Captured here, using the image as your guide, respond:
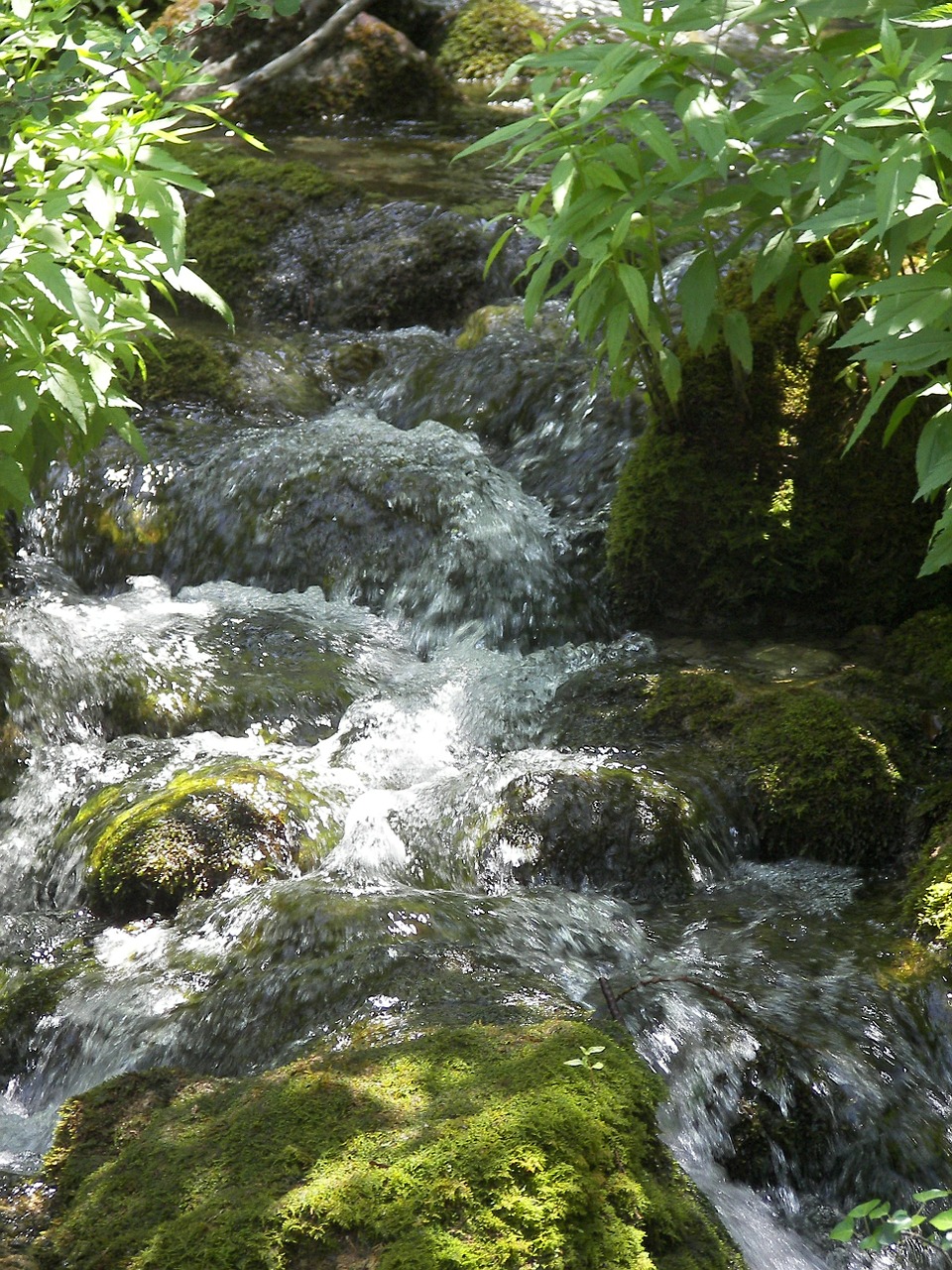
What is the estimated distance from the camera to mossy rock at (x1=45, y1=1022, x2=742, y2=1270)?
68.8 inches

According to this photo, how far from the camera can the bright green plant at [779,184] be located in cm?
292

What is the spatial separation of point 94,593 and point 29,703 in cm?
140

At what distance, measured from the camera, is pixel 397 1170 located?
1.83m

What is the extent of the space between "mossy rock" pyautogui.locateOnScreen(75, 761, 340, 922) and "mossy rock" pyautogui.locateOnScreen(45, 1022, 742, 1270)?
149 cm

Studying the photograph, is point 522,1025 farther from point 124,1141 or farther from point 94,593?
point 94,593

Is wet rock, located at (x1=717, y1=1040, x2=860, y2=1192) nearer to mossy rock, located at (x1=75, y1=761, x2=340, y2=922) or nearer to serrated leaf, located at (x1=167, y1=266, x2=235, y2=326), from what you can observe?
mossy rock, located at (x1=75, y1=761, x2=340, y2=922)

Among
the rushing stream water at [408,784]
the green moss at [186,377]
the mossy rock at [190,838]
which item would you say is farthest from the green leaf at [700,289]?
the green moss at [186,377]

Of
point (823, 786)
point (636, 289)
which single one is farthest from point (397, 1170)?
point (636, 289)

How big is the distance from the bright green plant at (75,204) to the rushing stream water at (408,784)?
55.1 inches

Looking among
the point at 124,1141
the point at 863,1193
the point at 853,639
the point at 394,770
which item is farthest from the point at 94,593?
the point at 863,1193

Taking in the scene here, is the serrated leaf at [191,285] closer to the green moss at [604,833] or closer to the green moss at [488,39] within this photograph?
the green moss at [604,833]

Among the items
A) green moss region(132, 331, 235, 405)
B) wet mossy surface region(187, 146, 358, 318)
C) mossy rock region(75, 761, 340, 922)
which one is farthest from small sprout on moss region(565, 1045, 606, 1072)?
wet mossy surface region(187, 146, 358, 318)

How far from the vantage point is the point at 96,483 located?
632 centimetres

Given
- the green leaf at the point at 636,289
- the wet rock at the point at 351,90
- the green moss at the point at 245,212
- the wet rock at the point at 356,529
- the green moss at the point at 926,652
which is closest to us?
the green leaf at the point at 636,289
